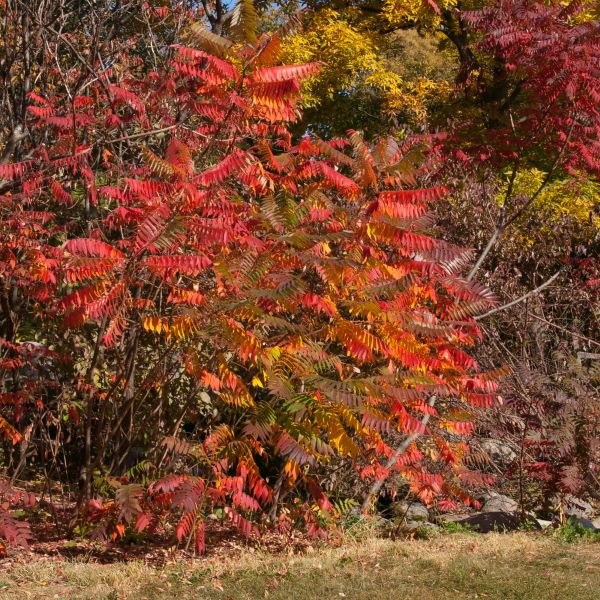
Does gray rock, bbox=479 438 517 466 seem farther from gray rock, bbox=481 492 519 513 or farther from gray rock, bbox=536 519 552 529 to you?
gray rock, bbox=536 519 552 529

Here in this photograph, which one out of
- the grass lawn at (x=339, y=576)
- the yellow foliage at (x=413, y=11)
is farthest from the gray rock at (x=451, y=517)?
the yellow foliage at (x=413, y=11)

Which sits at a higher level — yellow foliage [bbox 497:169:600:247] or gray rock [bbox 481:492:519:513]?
yellow foliage [bbox 497:169:600:247]

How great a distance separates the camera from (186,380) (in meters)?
7.93

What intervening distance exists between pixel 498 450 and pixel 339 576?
4263 millimetres

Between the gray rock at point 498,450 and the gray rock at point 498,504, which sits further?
the gray rock at point 498,450

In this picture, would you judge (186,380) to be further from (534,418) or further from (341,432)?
(534,418)

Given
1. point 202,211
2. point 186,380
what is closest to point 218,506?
point 186,380

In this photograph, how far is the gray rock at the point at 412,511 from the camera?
8266mm

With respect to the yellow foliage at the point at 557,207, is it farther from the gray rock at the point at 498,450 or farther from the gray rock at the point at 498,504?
the gray rock at the point at 498,504

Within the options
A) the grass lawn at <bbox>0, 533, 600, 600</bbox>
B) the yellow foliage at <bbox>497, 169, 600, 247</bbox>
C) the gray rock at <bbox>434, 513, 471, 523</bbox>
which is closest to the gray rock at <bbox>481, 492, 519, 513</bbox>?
the gray rock at <bbox>434, 513, 471, 523</bbox>

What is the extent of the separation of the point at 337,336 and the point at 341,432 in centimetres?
72

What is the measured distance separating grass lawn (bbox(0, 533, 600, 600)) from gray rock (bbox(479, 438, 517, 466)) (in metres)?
2.75

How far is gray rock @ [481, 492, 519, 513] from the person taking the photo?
8.60 m

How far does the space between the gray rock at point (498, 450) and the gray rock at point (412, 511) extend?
1347 mm
